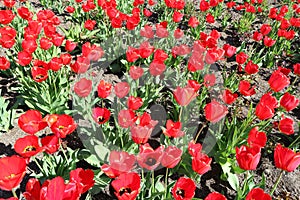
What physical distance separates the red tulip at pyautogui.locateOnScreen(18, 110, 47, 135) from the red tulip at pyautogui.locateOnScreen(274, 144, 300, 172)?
1.73 metres

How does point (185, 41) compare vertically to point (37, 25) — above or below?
below

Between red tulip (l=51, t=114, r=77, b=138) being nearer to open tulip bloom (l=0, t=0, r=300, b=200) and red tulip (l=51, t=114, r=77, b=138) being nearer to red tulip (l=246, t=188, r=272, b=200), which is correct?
open tulip bloom (l=0, t=0, r=300, b=200)

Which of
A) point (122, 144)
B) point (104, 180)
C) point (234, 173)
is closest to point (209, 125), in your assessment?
point (234, 173)

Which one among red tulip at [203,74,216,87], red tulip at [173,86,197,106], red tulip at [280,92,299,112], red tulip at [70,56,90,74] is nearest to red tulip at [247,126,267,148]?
red tulip at [173,86,197,106]

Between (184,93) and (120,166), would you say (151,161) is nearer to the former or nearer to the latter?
(120,166)

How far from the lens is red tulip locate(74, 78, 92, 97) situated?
2.69 m

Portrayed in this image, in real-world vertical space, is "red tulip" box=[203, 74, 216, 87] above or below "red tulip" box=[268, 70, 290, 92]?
below

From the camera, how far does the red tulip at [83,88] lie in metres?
2.69

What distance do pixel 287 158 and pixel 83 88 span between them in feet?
5.85

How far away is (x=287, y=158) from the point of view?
204 cm

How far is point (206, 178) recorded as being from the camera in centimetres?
307

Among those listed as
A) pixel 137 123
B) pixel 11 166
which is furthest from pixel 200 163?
pixel 11 166

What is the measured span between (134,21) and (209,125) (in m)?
1.78

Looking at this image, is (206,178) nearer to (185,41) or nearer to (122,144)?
(122,144)
